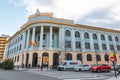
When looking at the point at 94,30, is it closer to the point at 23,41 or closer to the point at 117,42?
the point at 117,42

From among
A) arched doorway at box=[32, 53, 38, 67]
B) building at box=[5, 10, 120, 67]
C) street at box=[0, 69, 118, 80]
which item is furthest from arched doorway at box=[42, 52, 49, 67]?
street at box=[0, 69, 118, 80]

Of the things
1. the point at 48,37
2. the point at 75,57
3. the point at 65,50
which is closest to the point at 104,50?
the point at 75,57

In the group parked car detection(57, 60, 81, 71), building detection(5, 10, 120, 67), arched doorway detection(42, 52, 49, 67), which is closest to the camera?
parked car detection(57, 60, 81, 71)

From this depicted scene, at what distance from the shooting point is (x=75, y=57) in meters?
46.5

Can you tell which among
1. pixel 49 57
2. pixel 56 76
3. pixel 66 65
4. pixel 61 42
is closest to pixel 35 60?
pixel 49 57

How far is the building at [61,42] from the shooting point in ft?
144

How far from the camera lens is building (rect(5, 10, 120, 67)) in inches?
1727

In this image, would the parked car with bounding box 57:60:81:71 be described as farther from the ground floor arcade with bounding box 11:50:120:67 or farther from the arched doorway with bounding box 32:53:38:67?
the arched doorway with bounding box 32:53:38:67

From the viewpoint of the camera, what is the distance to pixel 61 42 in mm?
46000

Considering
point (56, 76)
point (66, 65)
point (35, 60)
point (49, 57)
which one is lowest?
point (56, 76)

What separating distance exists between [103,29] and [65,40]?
17.0 m

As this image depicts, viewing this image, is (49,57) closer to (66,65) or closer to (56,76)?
(66,65)


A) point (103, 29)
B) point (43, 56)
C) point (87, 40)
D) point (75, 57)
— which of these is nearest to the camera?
point (43, 56)

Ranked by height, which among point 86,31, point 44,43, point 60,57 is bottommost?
point 60,57
